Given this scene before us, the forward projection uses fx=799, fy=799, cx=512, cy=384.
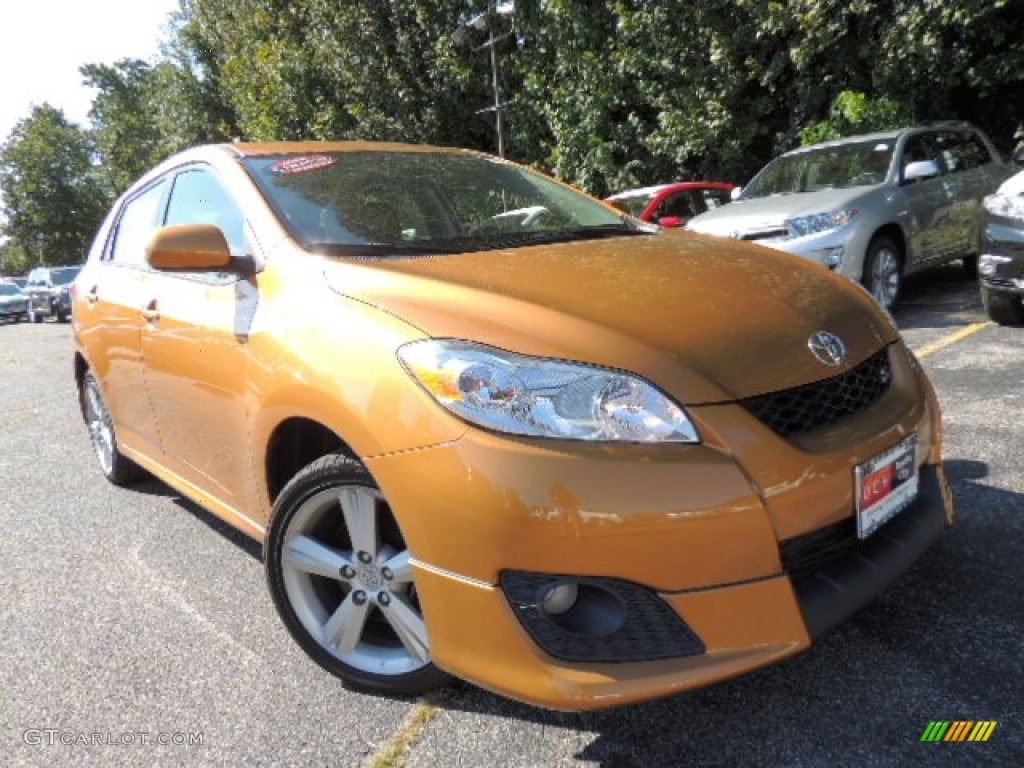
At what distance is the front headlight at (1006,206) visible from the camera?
504cm

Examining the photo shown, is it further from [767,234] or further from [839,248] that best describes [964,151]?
[767,234]

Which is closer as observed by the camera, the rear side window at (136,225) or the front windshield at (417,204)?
the front windshield at (417,204)

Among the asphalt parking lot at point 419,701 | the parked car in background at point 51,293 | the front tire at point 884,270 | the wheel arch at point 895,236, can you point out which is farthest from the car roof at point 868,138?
the parked car in background at point 51,293

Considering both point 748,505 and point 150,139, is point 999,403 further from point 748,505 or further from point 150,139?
point 150,139

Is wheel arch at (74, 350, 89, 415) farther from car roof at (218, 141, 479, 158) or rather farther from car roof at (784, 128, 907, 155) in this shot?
car roof at (784, 128, 907, 155)

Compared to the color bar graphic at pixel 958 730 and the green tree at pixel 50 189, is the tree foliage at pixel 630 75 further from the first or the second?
the green tree at pixel 50 189

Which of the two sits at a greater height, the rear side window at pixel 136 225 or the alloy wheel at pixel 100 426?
the rear side window at pixel 136 225

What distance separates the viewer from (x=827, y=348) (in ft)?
6.53

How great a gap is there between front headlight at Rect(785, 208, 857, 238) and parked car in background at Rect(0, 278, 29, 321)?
28.0 m

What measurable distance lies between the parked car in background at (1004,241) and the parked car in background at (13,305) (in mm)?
29404

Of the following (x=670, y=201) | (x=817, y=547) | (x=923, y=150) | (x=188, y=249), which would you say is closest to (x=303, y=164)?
(x=188, y=249)

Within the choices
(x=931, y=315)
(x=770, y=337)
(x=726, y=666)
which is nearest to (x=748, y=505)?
(x=726, y=666)

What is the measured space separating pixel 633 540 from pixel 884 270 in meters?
5.98

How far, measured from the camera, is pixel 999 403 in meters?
4.08
